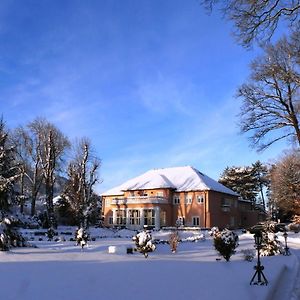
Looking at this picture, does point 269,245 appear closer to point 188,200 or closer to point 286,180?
point 188,200

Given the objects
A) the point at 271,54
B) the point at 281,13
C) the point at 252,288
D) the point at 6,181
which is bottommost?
the point at 252,288

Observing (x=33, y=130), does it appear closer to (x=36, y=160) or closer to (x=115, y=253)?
(x=36, y=160)

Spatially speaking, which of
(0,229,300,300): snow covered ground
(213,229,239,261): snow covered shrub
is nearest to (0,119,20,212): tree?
(0,229,300,300): snow covered ground

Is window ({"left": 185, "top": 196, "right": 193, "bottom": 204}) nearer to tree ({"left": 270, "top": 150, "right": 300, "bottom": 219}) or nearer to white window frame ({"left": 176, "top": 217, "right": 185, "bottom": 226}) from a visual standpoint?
white window frame ({"left": 176, "top": 217, "right": 185, "bottom": 226})

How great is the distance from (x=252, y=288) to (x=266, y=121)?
1342 centimetres

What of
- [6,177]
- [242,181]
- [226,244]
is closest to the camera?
[226,244]

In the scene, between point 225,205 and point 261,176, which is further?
point 261,176

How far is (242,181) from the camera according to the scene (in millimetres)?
76625

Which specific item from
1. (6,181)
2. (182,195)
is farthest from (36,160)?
(6,181)

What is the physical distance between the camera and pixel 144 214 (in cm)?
5375

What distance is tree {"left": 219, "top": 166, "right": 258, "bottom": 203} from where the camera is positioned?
249 feet

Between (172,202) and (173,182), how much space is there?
3.07 m

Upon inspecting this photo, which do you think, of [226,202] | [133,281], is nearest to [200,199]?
[226,202]

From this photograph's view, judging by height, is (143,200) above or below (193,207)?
above
